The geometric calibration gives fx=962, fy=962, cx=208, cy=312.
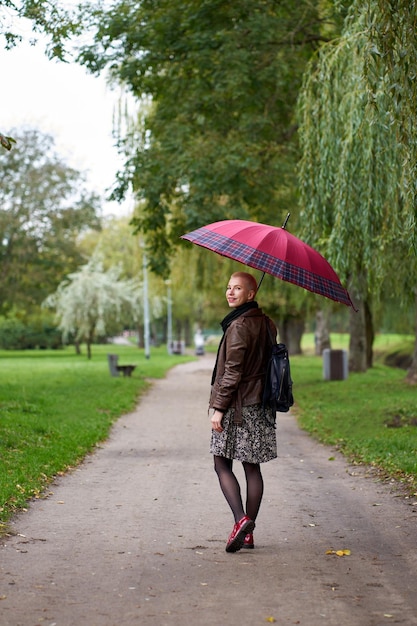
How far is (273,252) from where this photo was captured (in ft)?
22.1

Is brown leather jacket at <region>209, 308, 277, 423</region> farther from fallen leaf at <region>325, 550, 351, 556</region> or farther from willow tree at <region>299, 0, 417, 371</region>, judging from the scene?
willow tree at <region>299, 0, 417, 371</region>

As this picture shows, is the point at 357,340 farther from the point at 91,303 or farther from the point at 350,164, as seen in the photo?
the point at 91,303

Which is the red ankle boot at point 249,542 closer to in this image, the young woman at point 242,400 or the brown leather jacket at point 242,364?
the young woman at point 242,400

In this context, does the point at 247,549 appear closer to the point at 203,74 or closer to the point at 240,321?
the point at 240,321

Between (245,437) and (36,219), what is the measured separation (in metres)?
50.2

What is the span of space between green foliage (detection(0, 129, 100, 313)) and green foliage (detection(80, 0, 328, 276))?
31.4 metres

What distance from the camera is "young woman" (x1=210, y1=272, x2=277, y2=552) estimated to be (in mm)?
6621

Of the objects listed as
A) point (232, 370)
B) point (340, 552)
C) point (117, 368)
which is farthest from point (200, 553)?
point (117, 368)

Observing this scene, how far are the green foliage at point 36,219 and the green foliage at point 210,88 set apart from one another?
103 feet

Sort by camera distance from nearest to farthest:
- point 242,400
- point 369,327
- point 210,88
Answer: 1. point 242,400
2. point 210,88
3. point 369,327

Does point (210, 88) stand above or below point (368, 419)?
above

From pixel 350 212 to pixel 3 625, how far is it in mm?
9383

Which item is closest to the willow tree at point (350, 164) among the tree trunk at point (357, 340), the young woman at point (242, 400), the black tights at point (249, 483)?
the young woman at point (242, 400)

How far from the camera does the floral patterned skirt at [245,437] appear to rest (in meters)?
6.70
